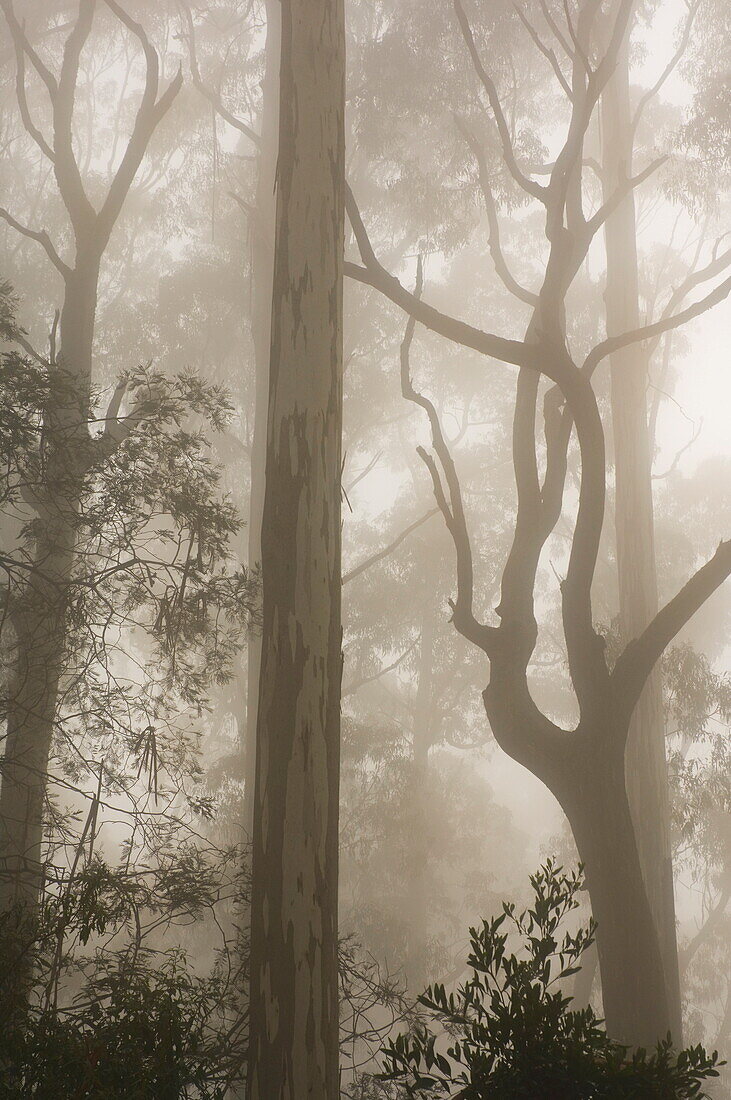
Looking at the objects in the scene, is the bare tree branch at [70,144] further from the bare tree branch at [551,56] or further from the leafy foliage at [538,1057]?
the leafy foliage at [538,1057]

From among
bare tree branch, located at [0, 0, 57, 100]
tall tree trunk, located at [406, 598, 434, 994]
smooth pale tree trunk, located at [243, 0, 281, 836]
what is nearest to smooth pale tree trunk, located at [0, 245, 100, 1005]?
bare tree branch, located at [0, 0, 57, 100]

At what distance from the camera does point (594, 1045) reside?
59.9 inches

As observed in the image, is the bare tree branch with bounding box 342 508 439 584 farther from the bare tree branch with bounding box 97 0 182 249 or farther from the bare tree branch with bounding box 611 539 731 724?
the bare tree branch with bounding box 97 0 182 249

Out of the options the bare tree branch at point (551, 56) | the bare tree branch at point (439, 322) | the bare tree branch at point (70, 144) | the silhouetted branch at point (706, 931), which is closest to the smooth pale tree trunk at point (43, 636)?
the bare tree branch at point (70, 144)

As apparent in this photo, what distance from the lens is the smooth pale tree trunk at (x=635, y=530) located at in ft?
15.2

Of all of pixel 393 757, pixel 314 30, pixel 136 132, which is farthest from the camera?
pixel 393 757

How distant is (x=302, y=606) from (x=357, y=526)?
1218 cm

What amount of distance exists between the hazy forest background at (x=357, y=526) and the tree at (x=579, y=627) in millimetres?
16

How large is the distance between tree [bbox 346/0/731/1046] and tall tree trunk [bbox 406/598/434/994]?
7920 mm

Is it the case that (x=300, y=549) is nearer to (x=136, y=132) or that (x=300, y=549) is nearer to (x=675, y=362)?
(x=136, y=132)

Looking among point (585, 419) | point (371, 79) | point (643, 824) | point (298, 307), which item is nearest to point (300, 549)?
point (298, 307)

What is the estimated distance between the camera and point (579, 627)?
3.55 meters

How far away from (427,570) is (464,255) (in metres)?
5.53

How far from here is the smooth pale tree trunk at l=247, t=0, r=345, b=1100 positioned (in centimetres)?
234
